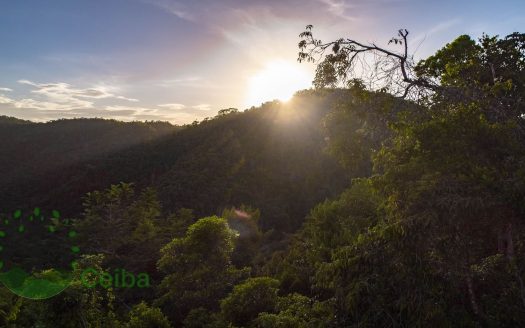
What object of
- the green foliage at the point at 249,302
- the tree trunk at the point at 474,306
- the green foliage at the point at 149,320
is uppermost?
the tree trunk at the point at 474,306

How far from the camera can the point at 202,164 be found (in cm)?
3506

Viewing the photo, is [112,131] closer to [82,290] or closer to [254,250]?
[254,250]

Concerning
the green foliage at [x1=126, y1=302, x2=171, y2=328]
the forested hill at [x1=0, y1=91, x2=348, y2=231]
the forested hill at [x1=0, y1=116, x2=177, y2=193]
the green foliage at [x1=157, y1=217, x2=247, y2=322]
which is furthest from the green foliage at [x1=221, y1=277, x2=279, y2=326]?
the forested hill at [x1=0, y1=116, x2=177, y2=193]

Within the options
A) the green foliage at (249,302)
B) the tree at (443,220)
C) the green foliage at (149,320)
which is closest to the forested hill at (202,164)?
the green foliage at (249,302)

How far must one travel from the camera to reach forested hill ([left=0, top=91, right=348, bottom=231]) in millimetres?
30891

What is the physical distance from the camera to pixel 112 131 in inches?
2030

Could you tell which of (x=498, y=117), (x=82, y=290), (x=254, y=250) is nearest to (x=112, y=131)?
(x=254, y=250)

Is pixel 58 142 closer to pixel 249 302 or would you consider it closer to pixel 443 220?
pixel 249 302

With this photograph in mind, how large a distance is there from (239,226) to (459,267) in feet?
62.6

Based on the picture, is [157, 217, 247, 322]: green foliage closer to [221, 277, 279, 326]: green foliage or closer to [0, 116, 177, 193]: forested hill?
[221, 277, 279, 326]: green foliage

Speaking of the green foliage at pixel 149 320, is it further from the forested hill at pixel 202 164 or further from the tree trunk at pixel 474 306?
the forested hill at pixel 202 164

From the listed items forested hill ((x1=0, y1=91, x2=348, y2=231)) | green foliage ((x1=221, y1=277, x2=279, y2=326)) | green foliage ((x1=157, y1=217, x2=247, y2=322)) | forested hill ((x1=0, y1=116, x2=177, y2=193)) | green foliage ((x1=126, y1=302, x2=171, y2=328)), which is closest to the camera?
green foliage ((x1=126, y1=302, x2=171, y2=328))

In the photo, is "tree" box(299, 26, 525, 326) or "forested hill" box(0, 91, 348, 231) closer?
"tree" box(299, 26, 525, 326)

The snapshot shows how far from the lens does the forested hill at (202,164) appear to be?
1216 inches
